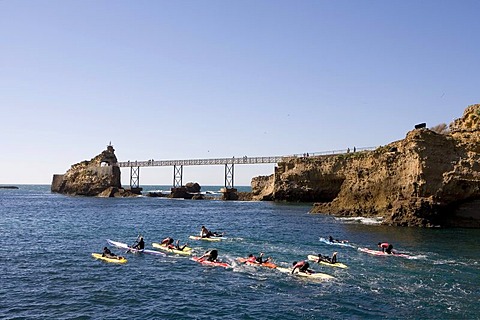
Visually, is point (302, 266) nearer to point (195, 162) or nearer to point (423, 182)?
point (423, 182)

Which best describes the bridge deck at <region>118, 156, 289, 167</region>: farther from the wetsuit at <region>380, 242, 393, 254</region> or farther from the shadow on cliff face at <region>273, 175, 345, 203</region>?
the wetsuit at <region>380, 242, 393, 254</region>

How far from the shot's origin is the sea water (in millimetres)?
20969

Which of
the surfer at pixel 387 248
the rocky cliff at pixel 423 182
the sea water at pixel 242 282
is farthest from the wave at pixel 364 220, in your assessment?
the surfer at pixel 387 248

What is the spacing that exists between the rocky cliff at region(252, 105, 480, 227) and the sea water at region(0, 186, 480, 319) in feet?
20.0

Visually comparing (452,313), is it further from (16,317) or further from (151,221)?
(151,221)

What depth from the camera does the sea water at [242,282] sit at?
21.0m

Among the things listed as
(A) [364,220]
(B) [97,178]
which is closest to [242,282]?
(A) [364,220]

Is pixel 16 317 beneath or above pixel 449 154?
beneath

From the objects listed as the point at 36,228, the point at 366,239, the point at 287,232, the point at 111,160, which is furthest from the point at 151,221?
the point at 111,160

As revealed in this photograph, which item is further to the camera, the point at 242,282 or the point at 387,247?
the point at 387,247

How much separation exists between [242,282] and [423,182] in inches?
1366

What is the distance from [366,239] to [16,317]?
32527 millimetres

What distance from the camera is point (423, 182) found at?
2079 inches

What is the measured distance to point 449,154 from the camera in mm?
53719
